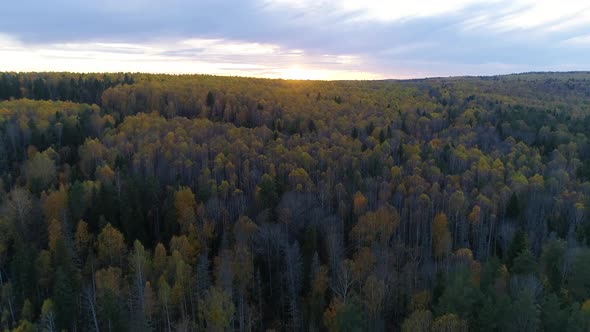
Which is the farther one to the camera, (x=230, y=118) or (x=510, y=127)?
(x=230, y=118)

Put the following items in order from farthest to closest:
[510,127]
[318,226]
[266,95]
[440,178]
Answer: [266,95]
[510,127]
[440,178]
[318,226]

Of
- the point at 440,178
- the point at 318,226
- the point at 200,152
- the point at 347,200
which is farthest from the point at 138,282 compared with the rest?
the point at 440,178

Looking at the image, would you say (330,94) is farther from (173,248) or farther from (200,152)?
(173,248)


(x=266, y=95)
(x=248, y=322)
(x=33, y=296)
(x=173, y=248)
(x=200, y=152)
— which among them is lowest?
(x=248, y=322)

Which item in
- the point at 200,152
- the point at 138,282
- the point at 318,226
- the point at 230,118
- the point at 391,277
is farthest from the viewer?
the point at 230,118

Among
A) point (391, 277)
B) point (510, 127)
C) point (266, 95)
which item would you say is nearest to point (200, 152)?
point (391, 277)

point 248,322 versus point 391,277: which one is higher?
point 391,277
